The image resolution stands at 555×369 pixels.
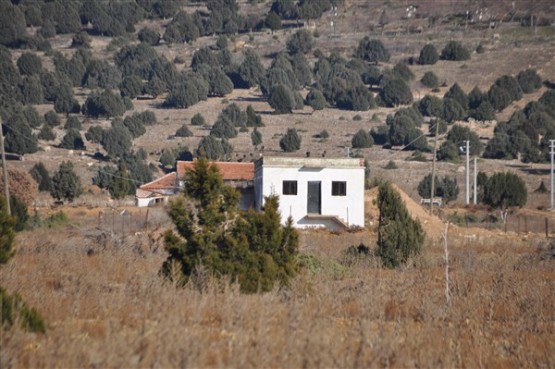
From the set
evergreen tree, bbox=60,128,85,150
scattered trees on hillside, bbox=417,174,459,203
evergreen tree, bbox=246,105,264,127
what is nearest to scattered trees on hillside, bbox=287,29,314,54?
evergreen tree, bbox=246,105,264,127

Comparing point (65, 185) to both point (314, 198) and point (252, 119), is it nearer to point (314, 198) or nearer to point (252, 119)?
point (314, 198)

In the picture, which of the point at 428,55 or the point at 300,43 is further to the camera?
the point at 300,43

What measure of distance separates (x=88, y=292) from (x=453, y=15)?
112m

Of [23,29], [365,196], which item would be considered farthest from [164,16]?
[365,196]

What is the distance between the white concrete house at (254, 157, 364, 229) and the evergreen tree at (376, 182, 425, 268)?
A: 493 inches

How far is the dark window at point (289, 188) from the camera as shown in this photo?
3662 centimetres

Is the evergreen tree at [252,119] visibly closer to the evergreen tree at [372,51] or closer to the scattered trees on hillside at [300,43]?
the evergreen tree at [372,51]

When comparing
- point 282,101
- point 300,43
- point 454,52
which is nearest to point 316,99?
point 282,101

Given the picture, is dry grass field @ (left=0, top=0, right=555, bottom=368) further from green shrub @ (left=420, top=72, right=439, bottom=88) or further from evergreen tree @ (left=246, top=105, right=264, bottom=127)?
green shrub @ (left=420, top=72, right=439, bottom=88)

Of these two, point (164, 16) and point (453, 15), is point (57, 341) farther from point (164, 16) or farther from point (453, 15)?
point (164, 16)

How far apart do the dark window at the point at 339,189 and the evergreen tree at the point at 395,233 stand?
1276 centimetres

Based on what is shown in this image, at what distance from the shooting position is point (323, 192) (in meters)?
36.8

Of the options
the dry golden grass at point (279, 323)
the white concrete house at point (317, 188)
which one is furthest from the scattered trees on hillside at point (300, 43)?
the dry golden grass at point (279, 323)

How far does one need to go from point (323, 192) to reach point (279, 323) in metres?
28.6
